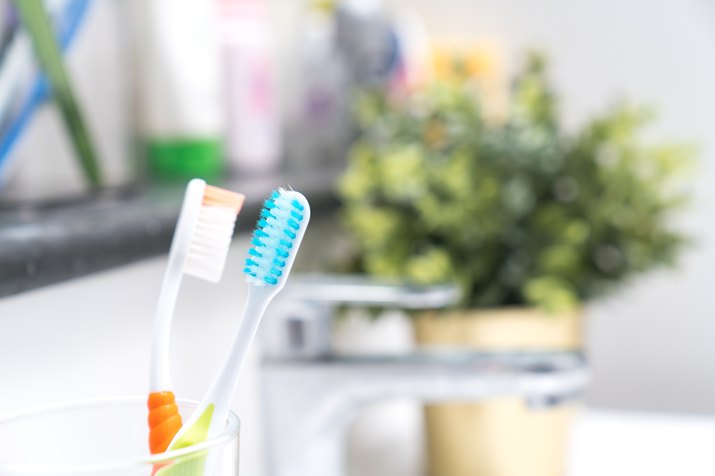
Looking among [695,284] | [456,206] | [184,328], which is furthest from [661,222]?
[695,284]

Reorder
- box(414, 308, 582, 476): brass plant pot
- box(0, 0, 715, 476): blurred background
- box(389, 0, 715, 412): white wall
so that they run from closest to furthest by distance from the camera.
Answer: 1. box(0, 0, 715, 476): blurred background
2. box(414, 308, 582, 476): brass plant pot
3. box(389, 0, 715, 412): white wall

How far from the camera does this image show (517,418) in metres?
0.65

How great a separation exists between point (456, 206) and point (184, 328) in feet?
0.68

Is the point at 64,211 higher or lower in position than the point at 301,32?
lower

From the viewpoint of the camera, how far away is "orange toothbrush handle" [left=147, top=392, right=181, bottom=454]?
0.26 metres

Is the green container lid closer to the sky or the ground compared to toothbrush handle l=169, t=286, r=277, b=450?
closer to the sky

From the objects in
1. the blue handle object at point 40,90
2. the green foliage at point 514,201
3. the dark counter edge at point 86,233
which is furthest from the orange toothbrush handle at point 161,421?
the green foliage at point 514,201

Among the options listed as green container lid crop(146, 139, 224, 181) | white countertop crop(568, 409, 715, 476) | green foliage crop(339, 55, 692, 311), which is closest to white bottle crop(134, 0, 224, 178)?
green container lid crop(146, 139, 224, 181)

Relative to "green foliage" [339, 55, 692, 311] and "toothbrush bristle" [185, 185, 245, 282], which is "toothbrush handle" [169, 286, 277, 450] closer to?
"toothbrush bristle" [185, 185, 245, 282]

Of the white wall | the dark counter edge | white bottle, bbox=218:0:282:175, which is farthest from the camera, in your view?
the white wall

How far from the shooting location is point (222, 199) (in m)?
0.27

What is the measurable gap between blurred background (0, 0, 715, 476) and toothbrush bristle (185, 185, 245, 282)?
0.10m

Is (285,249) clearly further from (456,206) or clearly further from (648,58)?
(648,58)

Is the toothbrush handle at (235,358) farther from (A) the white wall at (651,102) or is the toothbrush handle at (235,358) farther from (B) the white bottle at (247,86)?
(A) the white wall at (651,102)
